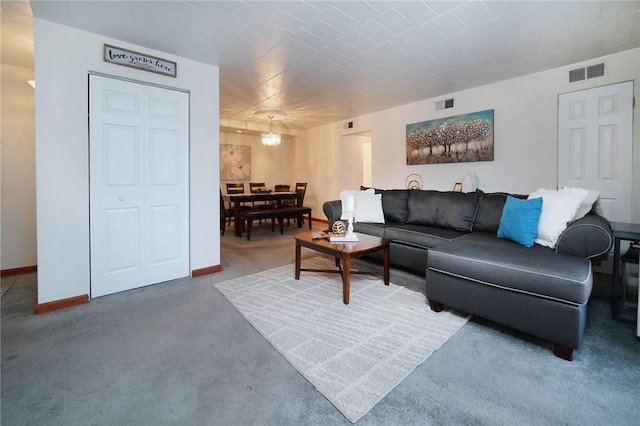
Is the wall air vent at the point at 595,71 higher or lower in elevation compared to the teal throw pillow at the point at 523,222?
higher

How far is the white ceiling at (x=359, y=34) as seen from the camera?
90.5 inches

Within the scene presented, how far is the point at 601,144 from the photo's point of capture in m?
3.27

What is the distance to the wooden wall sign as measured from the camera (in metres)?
2.62

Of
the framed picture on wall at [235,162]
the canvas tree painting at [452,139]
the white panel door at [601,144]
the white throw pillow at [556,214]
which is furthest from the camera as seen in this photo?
the framed picture on wall at [235,162]

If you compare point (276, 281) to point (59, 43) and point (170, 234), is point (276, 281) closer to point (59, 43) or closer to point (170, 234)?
point (170, 234)

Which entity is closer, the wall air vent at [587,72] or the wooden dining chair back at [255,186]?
the wall air vent at [587,72]

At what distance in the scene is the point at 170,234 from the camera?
3.06 meters

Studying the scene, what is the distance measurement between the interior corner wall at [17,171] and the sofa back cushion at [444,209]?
4.69 m

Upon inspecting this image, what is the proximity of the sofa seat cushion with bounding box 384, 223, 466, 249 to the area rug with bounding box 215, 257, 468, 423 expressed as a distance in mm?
559

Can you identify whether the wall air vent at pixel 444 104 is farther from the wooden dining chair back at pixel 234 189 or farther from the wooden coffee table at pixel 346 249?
the wooden dining chair back at pixel 234 189

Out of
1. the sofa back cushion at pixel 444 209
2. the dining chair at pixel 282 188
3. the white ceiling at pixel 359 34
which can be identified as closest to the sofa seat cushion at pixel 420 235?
the sofa back cushion at pixel 444 209

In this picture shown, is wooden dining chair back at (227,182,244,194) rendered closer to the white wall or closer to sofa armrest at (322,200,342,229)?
sofa armrest at (322,200,342,229)

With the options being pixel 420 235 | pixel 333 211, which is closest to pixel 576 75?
pixel 420 235

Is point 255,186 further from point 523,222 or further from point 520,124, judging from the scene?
point 523,222
